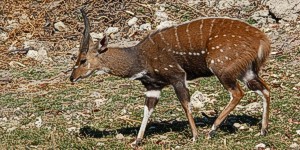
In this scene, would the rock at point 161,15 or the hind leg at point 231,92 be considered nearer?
the hind leg at point 231,92

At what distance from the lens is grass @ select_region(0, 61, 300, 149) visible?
286 inches

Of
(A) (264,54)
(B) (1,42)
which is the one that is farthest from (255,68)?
(B) (1,42)

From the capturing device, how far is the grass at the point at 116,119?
7273mm

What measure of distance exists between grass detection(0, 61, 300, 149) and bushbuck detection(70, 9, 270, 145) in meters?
0.25

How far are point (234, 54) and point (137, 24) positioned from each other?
6.63 metres

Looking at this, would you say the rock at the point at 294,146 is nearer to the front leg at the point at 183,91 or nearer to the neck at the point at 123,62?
the front leg at the point at 183,91

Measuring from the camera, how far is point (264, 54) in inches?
282

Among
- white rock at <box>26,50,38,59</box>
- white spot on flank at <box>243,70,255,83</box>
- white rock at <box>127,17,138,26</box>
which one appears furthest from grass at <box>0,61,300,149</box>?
white rock at <box>127,17,138,26</box>

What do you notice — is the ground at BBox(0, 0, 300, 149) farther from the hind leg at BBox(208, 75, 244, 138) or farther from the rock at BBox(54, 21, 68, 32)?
the hind leg at BBox(208, 75, 244, 138)

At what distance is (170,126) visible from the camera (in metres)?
7.98

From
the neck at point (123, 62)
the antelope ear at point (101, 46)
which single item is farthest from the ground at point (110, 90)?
the antelope ear at point (101, 46)

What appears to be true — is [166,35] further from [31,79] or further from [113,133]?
[31,79]

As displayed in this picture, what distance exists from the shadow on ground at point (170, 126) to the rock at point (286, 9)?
4.68 metres

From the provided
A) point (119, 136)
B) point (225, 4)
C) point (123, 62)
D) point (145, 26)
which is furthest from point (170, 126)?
point (225, 4)
